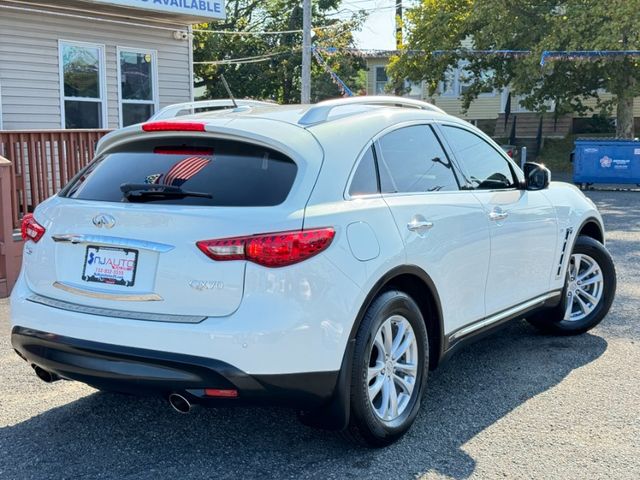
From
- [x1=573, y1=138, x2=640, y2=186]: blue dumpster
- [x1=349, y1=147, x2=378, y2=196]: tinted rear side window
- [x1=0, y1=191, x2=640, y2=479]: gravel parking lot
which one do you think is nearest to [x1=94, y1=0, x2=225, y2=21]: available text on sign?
[x1=0, y1=191, x2=640, y2=479]: gravel parking lot

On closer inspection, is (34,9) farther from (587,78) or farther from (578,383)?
(587,78)

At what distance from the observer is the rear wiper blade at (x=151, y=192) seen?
11.3ft

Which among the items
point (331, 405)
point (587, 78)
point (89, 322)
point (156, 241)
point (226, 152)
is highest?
point (587, 78)

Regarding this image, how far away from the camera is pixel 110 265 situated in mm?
3391

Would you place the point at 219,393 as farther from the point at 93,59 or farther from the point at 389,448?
the point at 93,59

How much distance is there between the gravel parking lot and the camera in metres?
3.51

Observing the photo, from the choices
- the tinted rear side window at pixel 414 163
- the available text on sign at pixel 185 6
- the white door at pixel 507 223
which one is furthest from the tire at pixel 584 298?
the available text on sign at pixel 185 6

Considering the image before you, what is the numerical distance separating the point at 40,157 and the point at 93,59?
415 cm

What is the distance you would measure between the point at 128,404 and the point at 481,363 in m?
2.37

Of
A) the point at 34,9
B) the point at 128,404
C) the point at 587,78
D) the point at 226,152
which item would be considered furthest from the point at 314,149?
the point at 587,78

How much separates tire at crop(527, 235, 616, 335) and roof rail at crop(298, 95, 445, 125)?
1.91 meters

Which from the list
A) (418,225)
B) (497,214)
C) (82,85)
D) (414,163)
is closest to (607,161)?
(82,85)

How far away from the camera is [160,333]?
126 inches

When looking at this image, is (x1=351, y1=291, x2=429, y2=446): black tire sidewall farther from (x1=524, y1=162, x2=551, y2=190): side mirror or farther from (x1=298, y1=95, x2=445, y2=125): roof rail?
(x1=524, y1=162, x2=551, y2=190): side mirror
